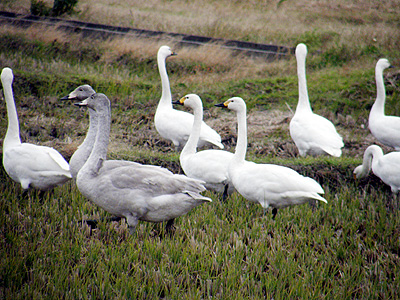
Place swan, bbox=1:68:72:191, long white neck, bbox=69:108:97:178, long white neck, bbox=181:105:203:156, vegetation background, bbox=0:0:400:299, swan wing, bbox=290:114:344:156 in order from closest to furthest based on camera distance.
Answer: vegetation background, bbox=0:0:400:299 < swan, bbox=1:68:72:191 < long white neck, bbox=69:108:97:178 < long white neck, bbox=181:105:203:156 < swan wing, bbox=290:114:344:156

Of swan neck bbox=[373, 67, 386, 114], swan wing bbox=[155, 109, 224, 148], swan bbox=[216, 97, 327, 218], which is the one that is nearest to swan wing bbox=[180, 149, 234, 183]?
swan bbox=[216, 97, 327, 218]

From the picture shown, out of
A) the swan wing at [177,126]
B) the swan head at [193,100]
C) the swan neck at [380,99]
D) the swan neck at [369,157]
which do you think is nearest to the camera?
the swan neck at [369,157]

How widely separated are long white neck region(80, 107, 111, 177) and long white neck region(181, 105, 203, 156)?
1693 millimetres

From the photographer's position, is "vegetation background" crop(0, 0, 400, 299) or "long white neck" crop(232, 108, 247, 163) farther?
→ "long white neck" crop(232, 108, 247, 163)

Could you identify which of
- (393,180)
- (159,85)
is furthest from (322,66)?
(393,180)

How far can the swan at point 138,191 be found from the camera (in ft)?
15.3

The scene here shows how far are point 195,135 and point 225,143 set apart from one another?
6.96 ft

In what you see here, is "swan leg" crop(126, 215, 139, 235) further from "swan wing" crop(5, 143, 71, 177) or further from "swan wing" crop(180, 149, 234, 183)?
"swan wing" crop(180, 149, 234, 183)

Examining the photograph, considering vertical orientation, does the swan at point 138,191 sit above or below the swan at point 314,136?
above

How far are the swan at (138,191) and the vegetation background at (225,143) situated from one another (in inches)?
10.6

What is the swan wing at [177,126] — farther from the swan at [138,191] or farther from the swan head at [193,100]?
the swan at [138,191]

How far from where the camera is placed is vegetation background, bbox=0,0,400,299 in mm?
3996

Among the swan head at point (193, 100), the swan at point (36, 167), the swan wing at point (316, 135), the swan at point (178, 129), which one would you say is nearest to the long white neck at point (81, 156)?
the swan at point (36, 167)

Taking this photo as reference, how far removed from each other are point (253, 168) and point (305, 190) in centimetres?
67
